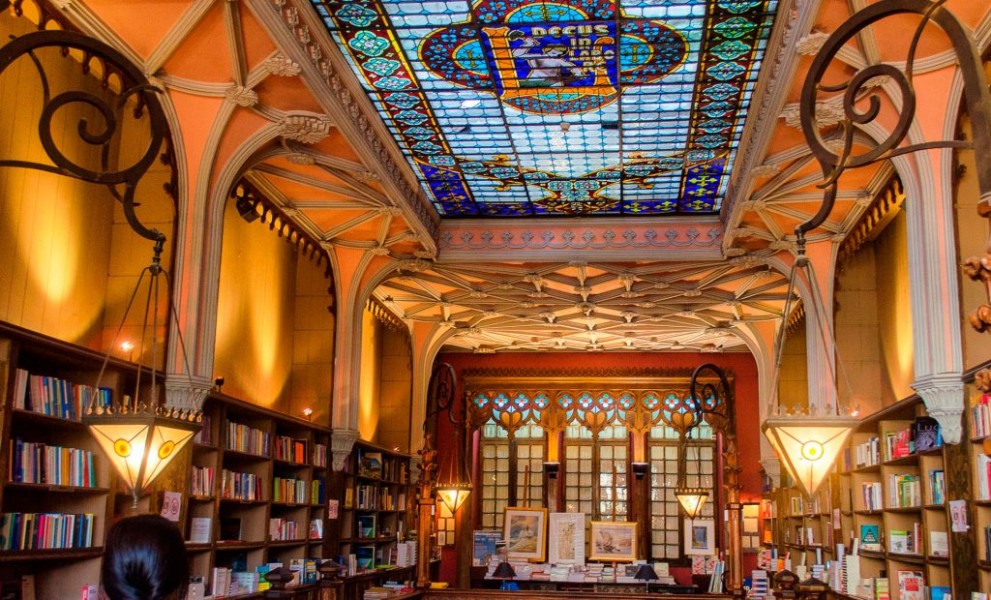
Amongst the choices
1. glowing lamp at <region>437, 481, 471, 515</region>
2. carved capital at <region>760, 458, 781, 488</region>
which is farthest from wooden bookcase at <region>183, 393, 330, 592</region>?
carved capital at <region>760, 458, 781, 488</region>

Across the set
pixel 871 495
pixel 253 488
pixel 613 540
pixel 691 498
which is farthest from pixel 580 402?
pixel 253 488

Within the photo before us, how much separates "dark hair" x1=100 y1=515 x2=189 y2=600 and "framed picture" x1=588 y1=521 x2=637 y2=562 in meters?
17.7

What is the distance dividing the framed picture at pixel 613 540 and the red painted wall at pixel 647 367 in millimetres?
2154

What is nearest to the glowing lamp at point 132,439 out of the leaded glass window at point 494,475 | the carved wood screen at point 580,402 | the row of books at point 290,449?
the row of books at point 290,449

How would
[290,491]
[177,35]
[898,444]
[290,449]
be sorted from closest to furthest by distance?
[177,35] → [898,444] → [290,491] → [290,449]

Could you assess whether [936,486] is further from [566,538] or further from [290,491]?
[566,538]

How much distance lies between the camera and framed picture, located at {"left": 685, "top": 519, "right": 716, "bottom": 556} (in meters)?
19.3

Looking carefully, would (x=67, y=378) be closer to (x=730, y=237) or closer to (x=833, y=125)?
(x=833, y=125)

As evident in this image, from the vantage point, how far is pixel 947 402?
7.34 metres

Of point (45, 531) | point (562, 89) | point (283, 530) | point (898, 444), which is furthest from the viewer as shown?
point (283, 530)

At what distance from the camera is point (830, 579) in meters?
11.3

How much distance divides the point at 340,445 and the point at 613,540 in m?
7.92

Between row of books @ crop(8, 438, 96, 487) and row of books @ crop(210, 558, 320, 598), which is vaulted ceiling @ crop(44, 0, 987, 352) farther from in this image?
row of books @ crop(210, 558, 320, 598)

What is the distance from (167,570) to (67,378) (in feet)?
19.6
